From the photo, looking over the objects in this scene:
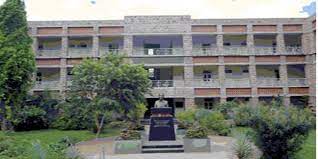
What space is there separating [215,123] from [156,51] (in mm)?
11786

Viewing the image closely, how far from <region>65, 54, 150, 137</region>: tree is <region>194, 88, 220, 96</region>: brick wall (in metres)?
9.65

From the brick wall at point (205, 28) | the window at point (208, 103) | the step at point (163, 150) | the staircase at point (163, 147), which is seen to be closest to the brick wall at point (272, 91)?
the window at point (208, 103)

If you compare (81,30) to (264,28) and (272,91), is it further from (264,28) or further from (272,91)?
(272,91)

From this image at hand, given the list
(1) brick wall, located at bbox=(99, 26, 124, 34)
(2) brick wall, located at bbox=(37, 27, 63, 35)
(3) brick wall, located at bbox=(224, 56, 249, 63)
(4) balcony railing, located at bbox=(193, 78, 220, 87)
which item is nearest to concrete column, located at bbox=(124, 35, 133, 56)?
(1) brick wall, located at bbox=(99, 26, 124, 34)

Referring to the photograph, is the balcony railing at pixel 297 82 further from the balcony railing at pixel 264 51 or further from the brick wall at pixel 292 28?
the brick wall at pixel 292 28

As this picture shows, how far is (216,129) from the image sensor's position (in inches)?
825

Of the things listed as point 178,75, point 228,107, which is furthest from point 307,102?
point 178,75

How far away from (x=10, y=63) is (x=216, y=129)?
1271 centimetres

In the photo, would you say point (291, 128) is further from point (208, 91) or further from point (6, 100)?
point (208, 91)

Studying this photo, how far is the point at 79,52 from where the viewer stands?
3080 cm

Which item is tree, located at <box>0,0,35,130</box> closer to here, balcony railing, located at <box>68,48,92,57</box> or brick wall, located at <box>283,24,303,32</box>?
balcony railing, located at <box>68,48,92,57</box>

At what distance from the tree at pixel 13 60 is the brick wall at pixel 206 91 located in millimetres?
14273

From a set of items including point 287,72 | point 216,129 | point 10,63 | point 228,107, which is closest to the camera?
point 10,63

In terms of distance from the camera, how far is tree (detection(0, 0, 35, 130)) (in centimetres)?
1938
